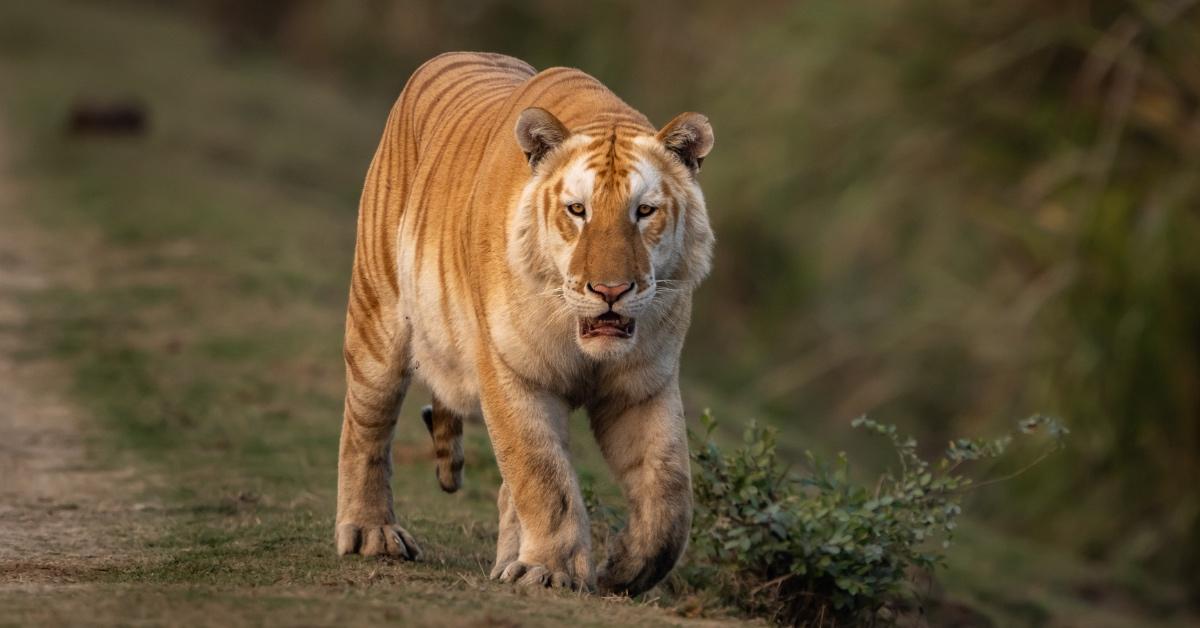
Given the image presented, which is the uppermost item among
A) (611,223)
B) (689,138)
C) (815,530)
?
(689,138)

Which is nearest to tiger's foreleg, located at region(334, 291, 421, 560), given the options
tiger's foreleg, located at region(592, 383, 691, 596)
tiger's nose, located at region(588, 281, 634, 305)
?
tiger's foreleg, located at region(592, 383, 691, 596)

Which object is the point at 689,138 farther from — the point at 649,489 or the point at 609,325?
the point at 649,489

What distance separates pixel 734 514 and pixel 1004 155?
864 cm

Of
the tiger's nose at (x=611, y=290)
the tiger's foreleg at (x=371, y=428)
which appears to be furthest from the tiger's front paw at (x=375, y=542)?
the tiger's nose at (x=611, y=290)

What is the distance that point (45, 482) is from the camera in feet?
23.7

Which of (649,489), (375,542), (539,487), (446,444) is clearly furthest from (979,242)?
(539,487)

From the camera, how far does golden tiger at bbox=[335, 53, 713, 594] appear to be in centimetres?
499

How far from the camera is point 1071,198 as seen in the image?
12914 mm

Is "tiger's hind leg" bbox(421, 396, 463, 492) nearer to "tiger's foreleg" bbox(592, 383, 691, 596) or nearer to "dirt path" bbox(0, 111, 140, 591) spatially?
"tiger's foreleg" bbox(592, 383, 691, 596)

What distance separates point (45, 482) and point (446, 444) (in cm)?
206

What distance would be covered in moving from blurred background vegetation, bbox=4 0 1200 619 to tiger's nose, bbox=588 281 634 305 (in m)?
5.91

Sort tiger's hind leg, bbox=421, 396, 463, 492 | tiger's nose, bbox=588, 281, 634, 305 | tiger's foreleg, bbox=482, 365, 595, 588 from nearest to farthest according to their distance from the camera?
tiger's nose, bbox=588, 281, 634, 305, tiger's foreleg, bbox=482, 365, 595, 588, tiger's hind leg, bbox=421, 396, 463, 492

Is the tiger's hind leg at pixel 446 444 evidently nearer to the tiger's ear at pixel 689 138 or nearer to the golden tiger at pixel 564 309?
the golden tiger at pixel 564 309

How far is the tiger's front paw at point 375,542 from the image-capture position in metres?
5.69
